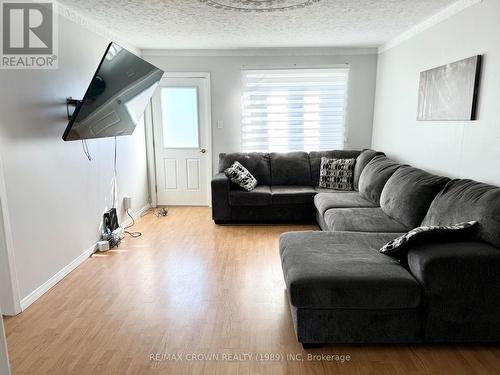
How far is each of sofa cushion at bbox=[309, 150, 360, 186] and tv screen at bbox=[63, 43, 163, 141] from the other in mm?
2319

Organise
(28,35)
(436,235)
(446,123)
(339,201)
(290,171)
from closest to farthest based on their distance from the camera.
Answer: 1. (436,235)
2. (28,35)
3. (446,123)
4. (339,201)
5. (290,171)

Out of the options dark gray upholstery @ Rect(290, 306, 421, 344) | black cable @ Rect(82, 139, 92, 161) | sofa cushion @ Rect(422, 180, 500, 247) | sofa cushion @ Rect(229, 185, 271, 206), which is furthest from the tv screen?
sofa cushion @ Rect(422, 180, 500, 247)

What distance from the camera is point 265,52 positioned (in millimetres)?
4785

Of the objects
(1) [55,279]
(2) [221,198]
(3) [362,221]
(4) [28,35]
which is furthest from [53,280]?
(3) [362,221]

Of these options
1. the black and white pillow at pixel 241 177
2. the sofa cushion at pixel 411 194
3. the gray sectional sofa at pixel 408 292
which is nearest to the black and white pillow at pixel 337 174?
the black and white pillow at pixel 241 177

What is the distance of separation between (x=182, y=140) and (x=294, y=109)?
175cm

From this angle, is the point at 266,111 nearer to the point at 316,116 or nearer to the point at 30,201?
the point at 316,116

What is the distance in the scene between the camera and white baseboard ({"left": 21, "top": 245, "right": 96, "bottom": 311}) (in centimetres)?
243

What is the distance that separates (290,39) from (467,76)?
2.16 m

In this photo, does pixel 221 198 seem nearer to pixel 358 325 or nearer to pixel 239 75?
pixel 239 75

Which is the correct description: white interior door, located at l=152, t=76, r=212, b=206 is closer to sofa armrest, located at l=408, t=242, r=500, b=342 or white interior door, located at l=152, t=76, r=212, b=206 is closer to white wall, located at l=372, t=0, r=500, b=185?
white wall, located at l=372, t=0, r=500, b=185

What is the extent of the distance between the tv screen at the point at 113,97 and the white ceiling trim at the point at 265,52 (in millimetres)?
1356

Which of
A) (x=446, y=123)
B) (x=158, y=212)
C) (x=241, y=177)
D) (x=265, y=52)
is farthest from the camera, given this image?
(x=158, y=212)

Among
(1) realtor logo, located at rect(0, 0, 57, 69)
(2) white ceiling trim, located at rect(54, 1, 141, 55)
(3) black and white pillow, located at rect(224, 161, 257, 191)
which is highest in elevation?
(2) white ceiling trim, located at rect(54, 1, 141, 55)
